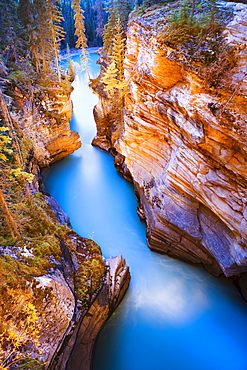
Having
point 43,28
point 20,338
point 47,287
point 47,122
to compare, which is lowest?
point 20,338

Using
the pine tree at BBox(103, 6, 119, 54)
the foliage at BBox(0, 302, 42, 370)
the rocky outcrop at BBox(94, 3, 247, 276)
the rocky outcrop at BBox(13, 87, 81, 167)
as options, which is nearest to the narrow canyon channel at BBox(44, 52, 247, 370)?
the rocky outcrop at BBox(94, 3, 247, 276)

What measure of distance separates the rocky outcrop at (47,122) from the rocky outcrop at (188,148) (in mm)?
6728

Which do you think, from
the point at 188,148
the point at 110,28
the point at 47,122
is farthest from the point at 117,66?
the point at 188,148

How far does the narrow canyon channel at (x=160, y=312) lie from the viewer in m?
9.55

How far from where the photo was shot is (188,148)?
10.2 meters

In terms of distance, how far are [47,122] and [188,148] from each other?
498 inches

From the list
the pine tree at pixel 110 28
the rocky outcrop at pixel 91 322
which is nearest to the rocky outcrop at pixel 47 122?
the pine tree at pixel 110 28

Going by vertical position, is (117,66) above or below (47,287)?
above

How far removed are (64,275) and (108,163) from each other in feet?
48.3

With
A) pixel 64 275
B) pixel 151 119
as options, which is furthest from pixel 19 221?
pixel 151 119

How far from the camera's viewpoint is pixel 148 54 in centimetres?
1178

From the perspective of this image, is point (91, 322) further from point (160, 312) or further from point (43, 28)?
point (43, 28)

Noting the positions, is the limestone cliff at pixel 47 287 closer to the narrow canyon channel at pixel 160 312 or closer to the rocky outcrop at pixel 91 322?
the rocky outcrop at pixel 91 322

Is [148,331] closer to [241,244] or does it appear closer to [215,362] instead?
[215,362]
